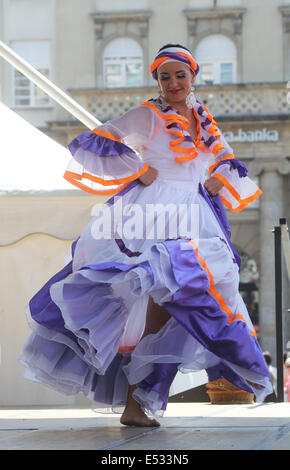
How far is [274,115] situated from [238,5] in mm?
3556

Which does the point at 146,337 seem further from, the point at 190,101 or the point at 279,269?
the point at 279,269

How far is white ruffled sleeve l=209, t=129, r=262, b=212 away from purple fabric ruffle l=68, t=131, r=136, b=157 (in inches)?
16.8

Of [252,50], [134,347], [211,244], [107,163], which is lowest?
[134,347]

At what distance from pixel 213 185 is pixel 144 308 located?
658mm

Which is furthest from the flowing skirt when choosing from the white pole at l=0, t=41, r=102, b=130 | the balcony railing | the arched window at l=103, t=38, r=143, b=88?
the arched window at l=103, t=38, r=143, b=88

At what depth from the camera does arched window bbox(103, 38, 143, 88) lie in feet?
74.8

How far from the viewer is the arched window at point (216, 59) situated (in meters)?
Answer: 22.4

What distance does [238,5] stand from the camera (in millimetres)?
22625

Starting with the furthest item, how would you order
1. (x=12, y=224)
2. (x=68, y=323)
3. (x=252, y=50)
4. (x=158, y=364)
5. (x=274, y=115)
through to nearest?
(x=252, y=50), (x=274, y=115), (x=12, y=224), (x=158, y=364), (x=68, y=323)

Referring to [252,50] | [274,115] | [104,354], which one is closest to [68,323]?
[104,354]

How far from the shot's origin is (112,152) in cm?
374

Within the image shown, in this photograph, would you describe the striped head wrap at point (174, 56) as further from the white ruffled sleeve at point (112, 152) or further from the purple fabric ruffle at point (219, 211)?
the purple fabric ruffle at point (219, 211)

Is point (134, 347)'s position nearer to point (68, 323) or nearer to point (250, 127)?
point (68, 323)

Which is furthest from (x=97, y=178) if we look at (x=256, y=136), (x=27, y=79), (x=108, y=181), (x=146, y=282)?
(x=27, y=79)
